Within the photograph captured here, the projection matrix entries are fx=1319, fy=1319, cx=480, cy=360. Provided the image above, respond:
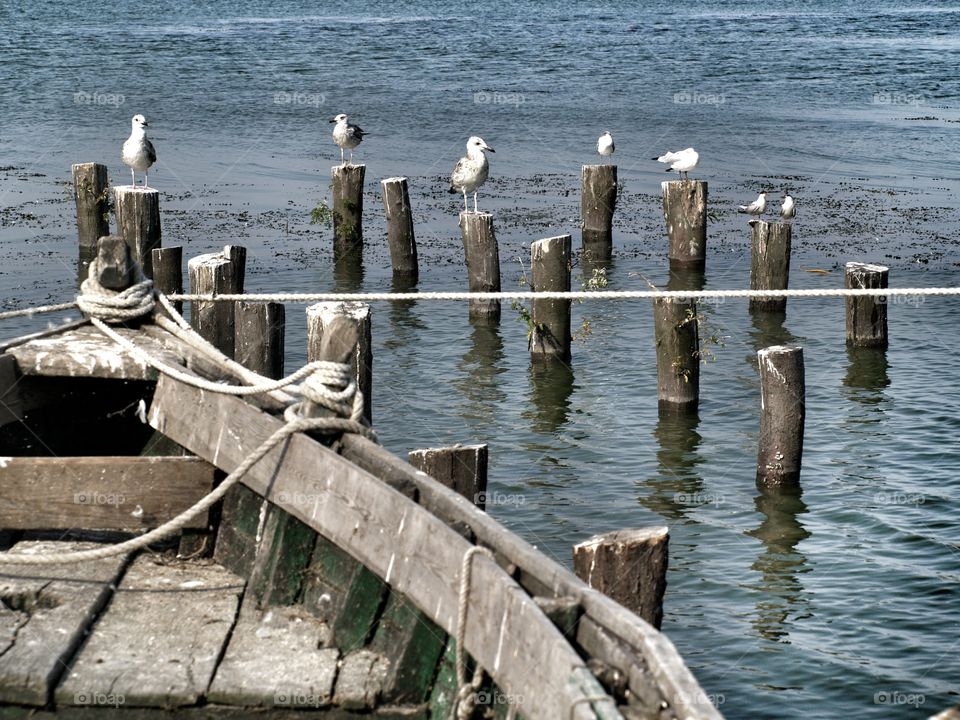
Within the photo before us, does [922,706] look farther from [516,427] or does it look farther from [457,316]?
[457,316]

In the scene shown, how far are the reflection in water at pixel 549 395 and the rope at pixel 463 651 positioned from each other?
7.24 m

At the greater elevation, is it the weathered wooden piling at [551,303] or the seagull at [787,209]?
the seagull at [787,209]

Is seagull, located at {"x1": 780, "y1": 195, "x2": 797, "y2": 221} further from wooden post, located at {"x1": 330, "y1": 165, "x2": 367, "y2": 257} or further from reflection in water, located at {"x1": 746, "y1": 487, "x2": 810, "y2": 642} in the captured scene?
reflection in water, located at {"x1": 746, "y1": 487, "x2": 810, "y2": 642}

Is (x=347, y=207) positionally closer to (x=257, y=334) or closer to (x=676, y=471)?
(x=257, y=334)

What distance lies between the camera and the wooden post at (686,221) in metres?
17.1

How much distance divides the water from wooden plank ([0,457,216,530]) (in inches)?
132

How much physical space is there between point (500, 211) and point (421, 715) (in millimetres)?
17023

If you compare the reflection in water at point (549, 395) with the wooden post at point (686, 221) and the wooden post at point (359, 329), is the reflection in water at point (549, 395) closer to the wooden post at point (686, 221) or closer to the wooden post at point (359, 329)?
the wooden post at point (359, 329)

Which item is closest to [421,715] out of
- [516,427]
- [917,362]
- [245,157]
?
[516,427]

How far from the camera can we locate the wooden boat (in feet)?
14.9

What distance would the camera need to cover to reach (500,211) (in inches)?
866

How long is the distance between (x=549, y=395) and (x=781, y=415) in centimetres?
342

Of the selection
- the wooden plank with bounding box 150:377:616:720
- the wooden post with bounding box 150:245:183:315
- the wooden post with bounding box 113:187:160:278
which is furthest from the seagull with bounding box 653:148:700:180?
the wooden plank with bounding box 150:377:616:720

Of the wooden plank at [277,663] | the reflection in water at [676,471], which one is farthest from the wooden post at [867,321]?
the wooden plank at [277,663]
